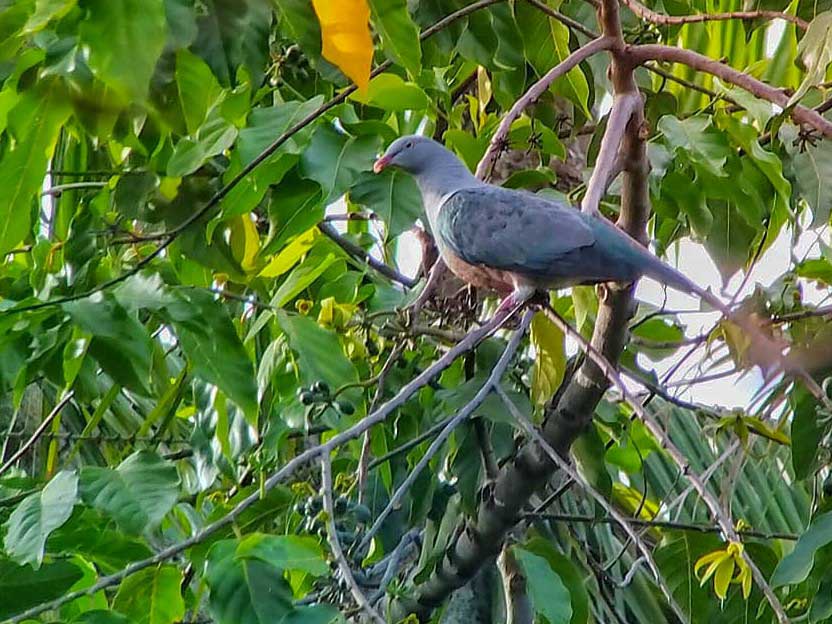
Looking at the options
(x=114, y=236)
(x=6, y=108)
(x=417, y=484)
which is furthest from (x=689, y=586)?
(x=6, y=108)

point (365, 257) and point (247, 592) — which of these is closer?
point (247, 592)

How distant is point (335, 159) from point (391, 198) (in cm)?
15

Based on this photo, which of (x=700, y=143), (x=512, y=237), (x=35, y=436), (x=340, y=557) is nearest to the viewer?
(x=340, y=557)

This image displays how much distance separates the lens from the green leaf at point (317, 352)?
68.7 inches

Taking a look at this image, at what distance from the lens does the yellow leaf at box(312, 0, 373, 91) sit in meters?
1.10

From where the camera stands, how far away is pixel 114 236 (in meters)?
1.92

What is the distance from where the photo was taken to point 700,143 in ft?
5.74

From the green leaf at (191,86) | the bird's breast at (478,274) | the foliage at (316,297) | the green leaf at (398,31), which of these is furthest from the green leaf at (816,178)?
the green leaf at (191,86)

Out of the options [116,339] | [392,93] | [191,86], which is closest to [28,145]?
[191,86]

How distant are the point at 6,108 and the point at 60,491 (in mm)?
440

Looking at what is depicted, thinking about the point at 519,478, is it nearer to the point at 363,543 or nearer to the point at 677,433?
the point at 363,543

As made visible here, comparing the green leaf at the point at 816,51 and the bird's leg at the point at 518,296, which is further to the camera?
the bird's leg at the point at 518,296

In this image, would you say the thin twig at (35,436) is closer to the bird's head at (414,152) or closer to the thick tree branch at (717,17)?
the bird's head at (414,152)

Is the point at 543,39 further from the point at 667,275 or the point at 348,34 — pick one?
the point at 348,34
